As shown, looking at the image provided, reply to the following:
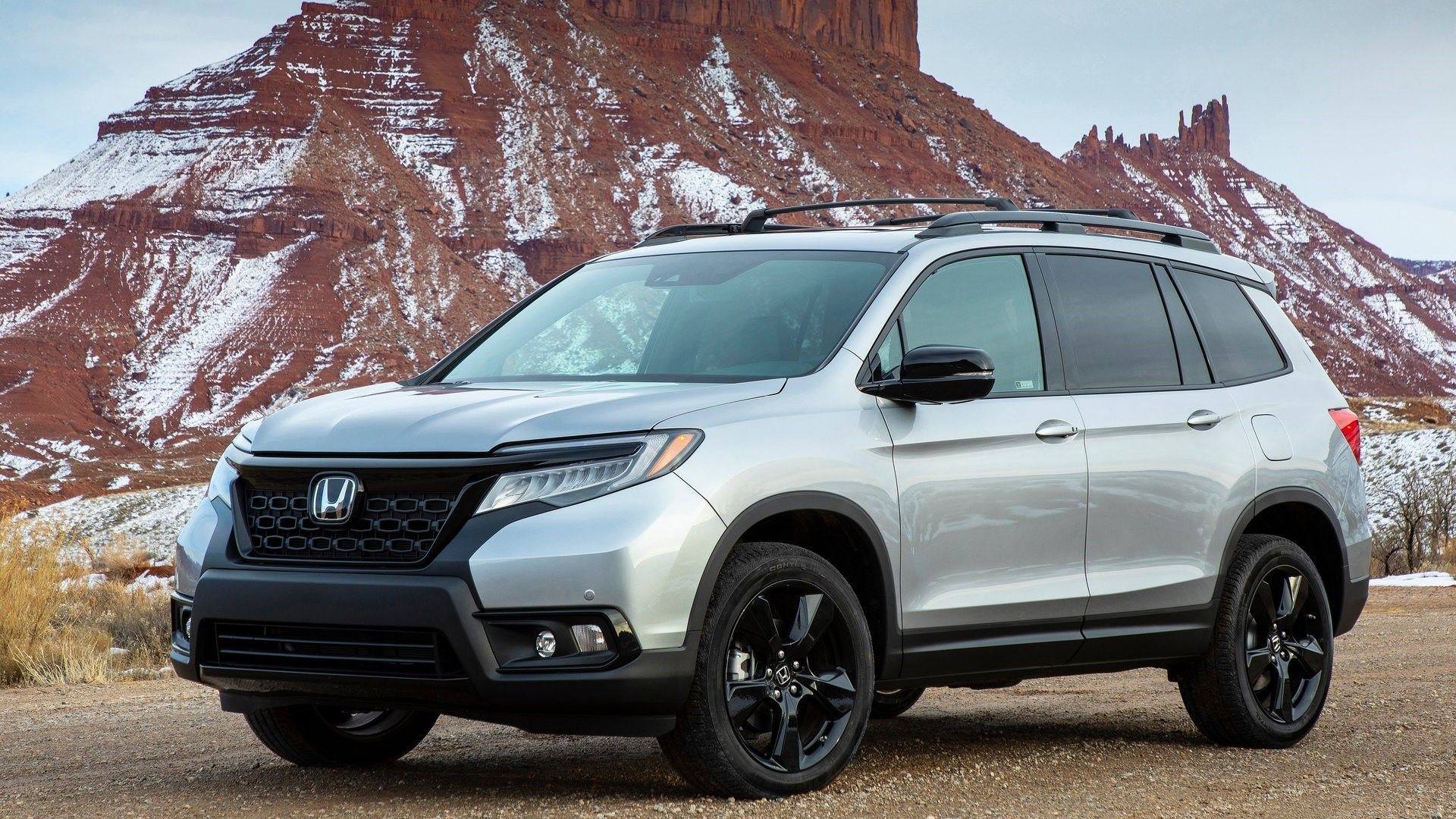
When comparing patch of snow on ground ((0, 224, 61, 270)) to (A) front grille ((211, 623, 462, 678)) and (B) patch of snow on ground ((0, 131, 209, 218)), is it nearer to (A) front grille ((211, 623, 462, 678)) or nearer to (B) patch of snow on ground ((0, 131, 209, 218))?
(B) patch of snow on ground ((0, 131, 209, 218))

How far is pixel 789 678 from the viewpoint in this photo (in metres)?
5.00

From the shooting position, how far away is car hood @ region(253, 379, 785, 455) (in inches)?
181

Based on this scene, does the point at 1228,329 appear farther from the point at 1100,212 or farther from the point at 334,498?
the point at 334,498

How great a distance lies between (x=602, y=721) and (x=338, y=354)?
337 ft

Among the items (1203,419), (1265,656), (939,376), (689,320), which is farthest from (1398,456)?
(939,376)

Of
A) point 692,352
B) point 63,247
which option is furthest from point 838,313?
point 63,247

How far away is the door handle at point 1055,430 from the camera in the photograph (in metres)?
5.69

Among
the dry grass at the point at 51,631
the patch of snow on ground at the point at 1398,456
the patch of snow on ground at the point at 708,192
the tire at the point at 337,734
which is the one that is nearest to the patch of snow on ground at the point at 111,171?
the patch of snow on ground at the point at 708,192

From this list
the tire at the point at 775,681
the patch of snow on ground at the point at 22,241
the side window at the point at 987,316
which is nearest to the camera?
the tire at the point at 775,681

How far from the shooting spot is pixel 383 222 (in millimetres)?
117938

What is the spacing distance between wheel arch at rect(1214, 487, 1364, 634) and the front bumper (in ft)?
10.4

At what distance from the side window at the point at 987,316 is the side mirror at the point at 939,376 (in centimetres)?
35

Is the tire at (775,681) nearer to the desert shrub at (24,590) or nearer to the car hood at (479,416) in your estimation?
the car hood at (479,416)

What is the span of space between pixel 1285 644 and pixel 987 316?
7.03 feet
